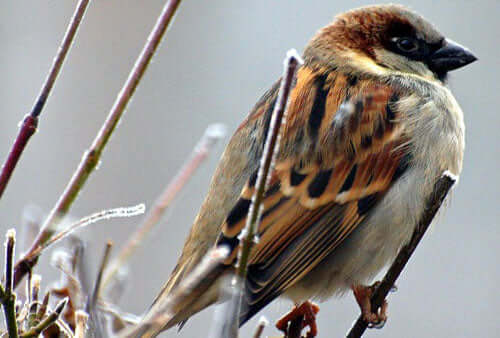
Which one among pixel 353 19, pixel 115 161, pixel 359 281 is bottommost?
pixel 115 161

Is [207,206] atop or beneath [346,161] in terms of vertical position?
beneath

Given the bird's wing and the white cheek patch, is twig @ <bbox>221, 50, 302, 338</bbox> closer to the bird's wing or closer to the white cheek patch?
the bird's wing

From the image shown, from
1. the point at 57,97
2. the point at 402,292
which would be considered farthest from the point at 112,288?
the point at 57,97

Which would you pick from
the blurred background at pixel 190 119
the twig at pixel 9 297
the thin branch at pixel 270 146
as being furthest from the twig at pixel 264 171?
the blurred background at pixel 190 119

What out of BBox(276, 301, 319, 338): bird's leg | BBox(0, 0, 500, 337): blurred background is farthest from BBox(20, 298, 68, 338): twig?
BBox(0, 0, 500, 337): blurred background

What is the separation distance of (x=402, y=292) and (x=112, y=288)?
13.3 ft

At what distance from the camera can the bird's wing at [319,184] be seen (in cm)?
253

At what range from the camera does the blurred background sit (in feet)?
18.4

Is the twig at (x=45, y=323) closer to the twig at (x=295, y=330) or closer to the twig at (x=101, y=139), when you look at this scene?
the twig at (x=101, y=139)

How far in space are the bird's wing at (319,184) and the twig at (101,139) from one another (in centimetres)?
108

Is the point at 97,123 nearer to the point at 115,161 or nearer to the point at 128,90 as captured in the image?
the point at 115,161

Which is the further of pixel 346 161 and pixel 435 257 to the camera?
pixel 435 257

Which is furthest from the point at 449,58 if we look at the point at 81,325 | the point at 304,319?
the point at 81,325

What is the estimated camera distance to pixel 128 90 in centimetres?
132
